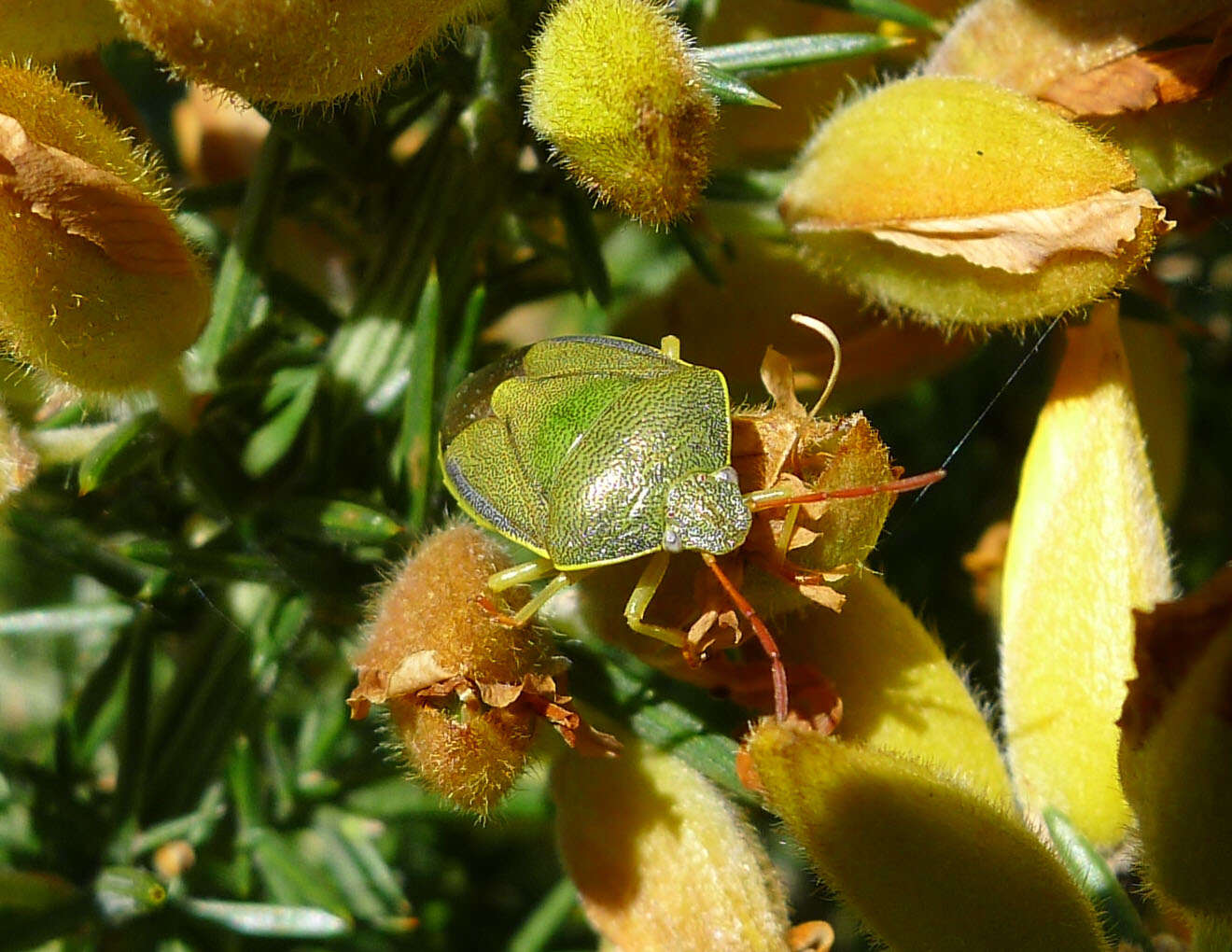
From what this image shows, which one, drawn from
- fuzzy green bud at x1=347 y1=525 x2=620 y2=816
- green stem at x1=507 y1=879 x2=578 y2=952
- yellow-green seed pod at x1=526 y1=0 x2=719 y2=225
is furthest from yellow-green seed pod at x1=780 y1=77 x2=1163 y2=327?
green stem at x1=507 y1=879 x2=578 y2=952

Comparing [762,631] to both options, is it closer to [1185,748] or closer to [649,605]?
[649,605]

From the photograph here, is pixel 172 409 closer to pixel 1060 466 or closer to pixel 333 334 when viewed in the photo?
pixel 333 334

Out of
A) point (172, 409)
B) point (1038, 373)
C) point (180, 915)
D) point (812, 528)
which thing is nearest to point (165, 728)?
point (180, 915)

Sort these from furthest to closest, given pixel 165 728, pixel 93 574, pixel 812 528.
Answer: pixel 165 728
pixel 93 574
pixel 812 528

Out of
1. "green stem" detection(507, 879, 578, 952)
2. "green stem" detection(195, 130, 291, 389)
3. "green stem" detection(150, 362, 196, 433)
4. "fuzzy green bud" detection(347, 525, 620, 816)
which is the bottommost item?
"green stem" detection(507, 879, 578, 952)

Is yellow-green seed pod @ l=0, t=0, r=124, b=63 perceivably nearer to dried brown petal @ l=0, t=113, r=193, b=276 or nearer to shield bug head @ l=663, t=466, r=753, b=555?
dried brown petal @ l=0, t=113, r=193, b=276

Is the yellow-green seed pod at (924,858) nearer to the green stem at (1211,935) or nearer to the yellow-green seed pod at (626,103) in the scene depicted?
the green stem at (1211,935)

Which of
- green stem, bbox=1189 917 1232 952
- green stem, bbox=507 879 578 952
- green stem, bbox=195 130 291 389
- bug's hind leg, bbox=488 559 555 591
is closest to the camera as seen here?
green stem, bbox=1189 917 1232 952
